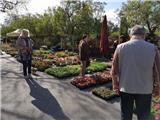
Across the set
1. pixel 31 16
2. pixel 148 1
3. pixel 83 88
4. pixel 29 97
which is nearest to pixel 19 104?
pixel 29 97

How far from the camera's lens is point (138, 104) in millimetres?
4449

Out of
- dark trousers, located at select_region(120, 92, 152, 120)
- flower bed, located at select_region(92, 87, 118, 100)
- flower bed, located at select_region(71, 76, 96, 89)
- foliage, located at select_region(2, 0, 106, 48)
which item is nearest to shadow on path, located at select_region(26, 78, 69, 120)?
flower bed, located at select_region(71, 76, 96, 89)

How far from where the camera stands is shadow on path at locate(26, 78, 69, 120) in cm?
705

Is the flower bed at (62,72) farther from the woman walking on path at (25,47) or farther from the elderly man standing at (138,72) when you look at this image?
the elderly man standing at (138,72)

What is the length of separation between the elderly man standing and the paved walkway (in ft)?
7.92

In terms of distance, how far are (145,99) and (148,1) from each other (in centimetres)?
3420

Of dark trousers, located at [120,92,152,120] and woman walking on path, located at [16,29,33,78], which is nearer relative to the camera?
dark trousers, located at [120,92,152,120]

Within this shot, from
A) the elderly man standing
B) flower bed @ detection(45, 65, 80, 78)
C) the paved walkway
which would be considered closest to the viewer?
the elderly man standing

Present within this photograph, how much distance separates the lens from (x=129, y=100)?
4461 millimetres

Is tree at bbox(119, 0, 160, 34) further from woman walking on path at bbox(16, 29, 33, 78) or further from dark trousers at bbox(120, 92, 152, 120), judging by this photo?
dark trousers at bbox(120, 92, 152, 120)

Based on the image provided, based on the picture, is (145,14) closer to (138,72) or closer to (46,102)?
(46,102)

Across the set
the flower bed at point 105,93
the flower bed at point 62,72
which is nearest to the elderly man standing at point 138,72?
the flower bed at point 105,93

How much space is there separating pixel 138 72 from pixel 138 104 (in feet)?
1.52

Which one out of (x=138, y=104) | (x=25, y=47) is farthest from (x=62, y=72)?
(x=138, y=104)
